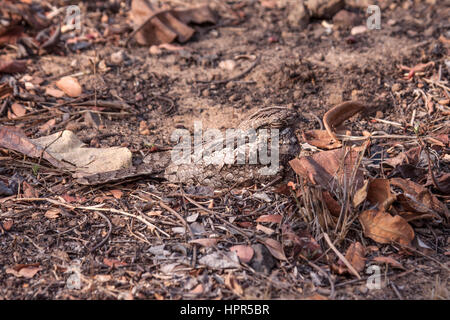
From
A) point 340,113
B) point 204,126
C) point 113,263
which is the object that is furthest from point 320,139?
point 113,263

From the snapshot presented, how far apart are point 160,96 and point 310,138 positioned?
1.43m

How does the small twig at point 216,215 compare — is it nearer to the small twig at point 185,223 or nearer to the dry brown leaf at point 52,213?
the small twig at point 185,223

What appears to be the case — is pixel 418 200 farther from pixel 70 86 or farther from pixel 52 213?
pixel 70 86

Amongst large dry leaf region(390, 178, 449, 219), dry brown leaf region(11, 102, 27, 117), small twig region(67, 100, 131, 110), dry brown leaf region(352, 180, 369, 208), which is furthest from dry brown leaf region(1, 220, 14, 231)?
large dry leaf region(390, 178, 449, 219)

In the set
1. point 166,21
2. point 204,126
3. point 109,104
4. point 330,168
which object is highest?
point 166,21

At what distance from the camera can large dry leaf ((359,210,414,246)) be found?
2555 mm

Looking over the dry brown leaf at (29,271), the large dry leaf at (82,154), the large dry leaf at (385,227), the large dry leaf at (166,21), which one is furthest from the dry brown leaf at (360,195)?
the large dry leaf at (166,21)

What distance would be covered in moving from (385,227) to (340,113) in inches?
48.3

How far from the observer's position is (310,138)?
11.6ft

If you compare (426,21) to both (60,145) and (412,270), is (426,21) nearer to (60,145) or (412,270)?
(412,270)

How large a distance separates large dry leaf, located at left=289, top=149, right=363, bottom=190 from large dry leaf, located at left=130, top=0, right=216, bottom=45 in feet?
8.52

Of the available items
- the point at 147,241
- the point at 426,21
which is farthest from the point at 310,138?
the point at 426,21

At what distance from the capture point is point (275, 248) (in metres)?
2.57

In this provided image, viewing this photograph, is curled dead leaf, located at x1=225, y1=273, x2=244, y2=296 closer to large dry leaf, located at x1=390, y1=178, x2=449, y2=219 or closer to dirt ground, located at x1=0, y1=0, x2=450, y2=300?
dirt ground, located at x1=0, y1=0, x2=450, y2=300
